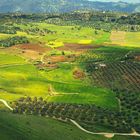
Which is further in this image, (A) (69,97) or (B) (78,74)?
(B) (78,74)

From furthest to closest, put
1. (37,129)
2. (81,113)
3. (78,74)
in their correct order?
(78,74), (81,113), (37,129)

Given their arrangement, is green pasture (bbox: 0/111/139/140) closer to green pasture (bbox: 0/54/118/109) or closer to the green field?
the green field

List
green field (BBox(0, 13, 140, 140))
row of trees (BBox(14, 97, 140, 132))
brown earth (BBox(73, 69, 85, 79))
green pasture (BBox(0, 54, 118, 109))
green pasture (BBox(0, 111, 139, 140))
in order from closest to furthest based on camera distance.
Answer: green pasture (BBox(0, 111, 139, 140)) → green field (BBox(0, 13, 140, 140)) → row of trees (BBox(14, 97, 140, 132)) → green pasture (BBox(0, 54, 118, 109)) → brown earth (BBox(73, 69, 85, 79))

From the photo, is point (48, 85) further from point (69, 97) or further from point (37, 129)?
point (37, 129)

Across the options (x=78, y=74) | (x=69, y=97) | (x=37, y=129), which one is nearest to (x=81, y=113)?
(x=37, y=129)

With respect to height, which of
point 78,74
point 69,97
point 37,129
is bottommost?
point 37,129

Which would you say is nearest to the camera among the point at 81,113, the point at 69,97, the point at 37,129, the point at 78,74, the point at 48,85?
the point at 37,129

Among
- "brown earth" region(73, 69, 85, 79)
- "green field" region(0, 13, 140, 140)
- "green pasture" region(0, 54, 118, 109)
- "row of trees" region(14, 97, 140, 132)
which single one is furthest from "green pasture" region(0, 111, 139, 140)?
"brown earth" region(73, 69, 85, 79)

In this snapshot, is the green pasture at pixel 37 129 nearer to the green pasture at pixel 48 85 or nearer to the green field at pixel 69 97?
the green field at pixel 69 97

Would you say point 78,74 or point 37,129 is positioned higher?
point 78,74

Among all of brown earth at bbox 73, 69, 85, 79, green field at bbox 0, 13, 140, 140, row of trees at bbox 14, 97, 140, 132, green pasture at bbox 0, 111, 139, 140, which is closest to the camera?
green pasture at bbox 0, 111, 139, 140

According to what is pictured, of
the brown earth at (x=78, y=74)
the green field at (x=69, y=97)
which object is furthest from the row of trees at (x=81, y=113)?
the brown earth at (x=78, y=74)
